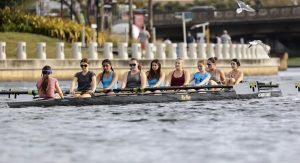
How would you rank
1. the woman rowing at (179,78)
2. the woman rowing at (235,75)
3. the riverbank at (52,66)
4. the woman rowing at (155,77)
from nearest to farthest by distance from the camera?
the woman rowing at (155,77), the woman rowing at (179,78), the woman rowing at (235,75), the riverbank at (52,66)

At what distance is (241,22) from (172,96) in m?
82.0

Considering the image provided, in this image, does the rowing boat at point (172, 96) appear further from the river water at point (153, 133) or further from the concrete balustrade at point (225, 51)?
the concrete balustrade at point (225, 51)

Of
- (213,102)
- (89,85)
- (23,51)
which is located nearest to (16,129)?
(89,85)

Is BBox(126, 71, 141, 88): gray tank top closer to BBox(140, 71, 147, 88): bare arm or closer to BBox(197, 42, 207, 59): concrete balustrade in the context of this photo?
BBox(140, 71, 147, 88): bare arm

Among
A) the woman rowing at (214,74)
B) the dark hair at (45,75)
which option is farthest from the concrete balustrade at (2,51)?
the dark hair at (45,75)

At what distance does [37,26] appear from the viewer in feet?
237

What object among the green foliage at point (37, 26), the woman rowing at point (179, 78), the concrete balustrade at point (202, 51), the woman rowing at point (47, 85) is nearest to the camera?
the woman rowing at point (47, 85)

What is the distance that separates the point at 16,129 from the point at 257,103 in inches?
456

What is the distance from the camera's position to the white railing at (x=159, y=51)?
2403 inches

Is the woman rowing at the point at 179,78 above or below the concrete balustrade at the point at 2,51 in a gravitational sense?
below

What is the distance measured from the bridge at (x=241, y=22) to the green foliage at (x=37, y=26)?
147 ft

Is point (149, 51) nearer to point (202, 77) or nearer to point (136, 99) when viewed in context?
point (202, 77)

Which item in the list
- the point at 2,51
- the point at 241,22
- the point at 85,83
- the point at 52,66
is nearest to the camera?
the point at 85,83

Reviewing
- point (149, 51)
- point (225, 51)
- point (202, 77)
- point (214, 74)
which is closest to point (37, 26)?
point (149, 51)
